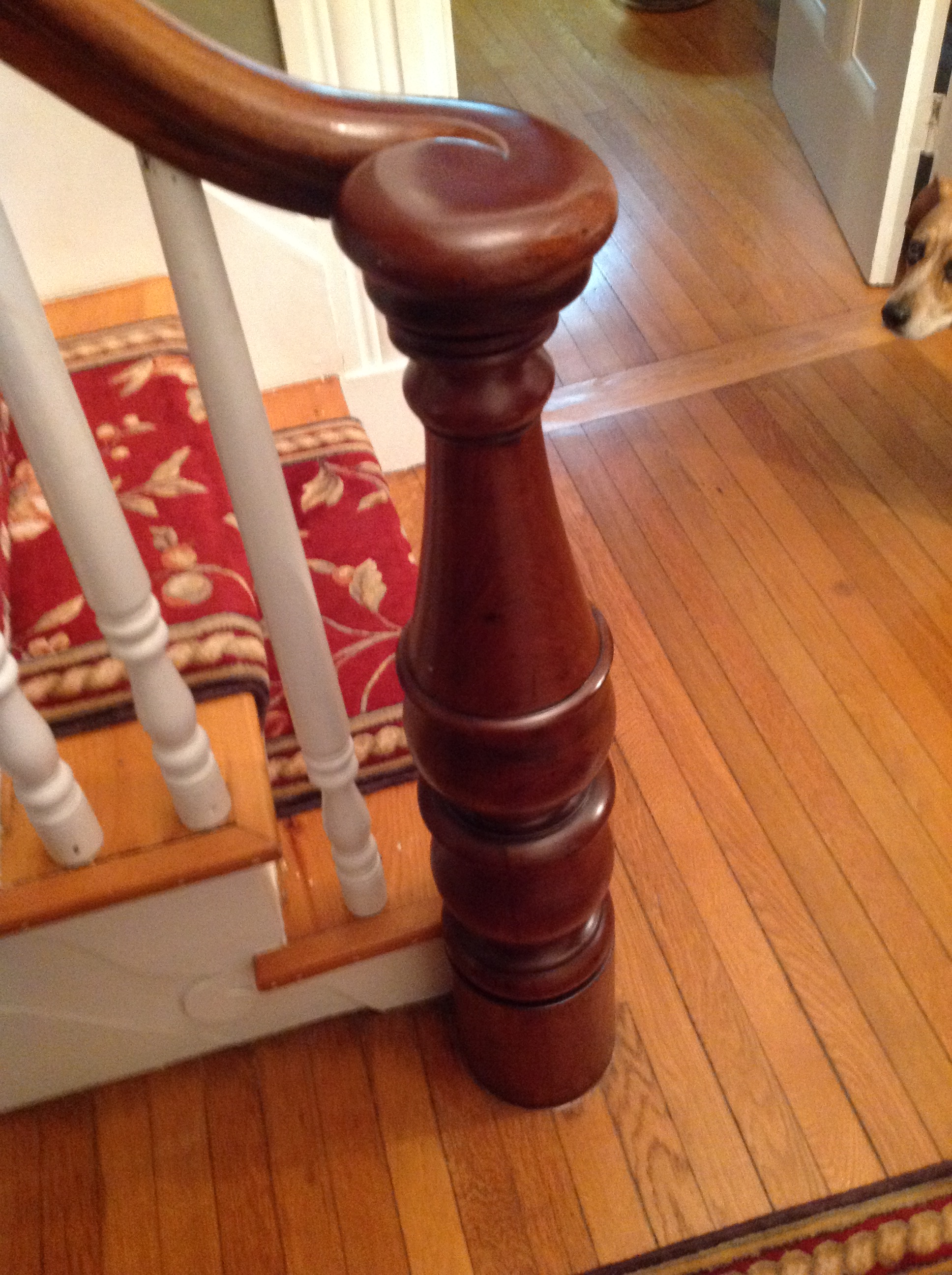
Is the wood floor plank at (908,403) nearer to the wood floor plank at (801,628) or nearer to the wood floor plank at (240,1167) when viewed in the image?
the wood floor plank at (801,628)

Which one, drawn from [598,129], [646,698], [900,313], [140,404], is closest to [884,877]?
[646,698]

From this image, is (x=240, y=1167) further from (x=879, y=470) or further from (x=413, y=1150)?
(x=879, y=470)

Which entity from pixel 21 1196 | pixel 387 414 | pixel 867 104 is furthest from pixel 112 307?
pixel 867 104

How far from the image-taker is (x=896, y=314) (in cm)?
170

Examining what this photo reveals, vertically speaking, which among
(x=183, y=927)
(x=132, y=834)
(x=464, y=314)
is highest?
(x=464, y=314)

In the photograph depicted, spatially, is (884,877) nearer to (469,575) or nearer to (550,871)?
(550,871)

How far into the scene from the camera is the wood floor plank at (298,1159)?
3.27ft

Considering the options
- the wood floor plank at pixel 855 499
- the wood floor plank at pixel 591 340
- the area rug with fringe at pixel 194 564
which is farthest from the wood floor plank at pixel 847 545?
the area rug with fringe at pixel 194 564

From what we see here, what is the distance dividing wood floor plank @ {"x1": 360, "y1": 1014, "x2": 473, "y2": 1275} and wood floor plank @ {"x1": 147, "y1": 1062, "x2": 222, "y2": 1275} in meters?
0.18

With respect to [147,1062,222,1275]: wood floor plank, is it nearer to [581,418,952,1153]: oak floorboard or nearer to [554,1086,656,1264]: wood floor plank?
[554,1086,656,1264]: wood floor plank

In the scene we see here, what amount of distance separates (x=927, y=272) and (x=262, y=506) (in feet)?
4.52

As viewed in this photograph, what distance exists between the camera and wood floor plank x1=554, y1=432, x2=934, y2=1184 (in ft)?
3.41

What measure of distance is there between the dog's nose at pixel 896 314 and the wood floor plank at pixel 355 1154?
137 centimetres

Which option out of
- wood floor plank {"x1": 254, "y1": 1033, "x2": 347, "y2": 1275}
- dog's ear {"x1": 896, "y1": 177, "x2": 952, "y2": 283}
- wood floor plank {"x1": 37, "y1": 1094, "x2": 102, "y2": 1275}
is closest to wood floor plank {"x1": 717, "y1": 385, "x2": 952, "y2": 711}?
dog's ear {"x1": 896, "y1": 177, "x2": 952, "y2": 283}
